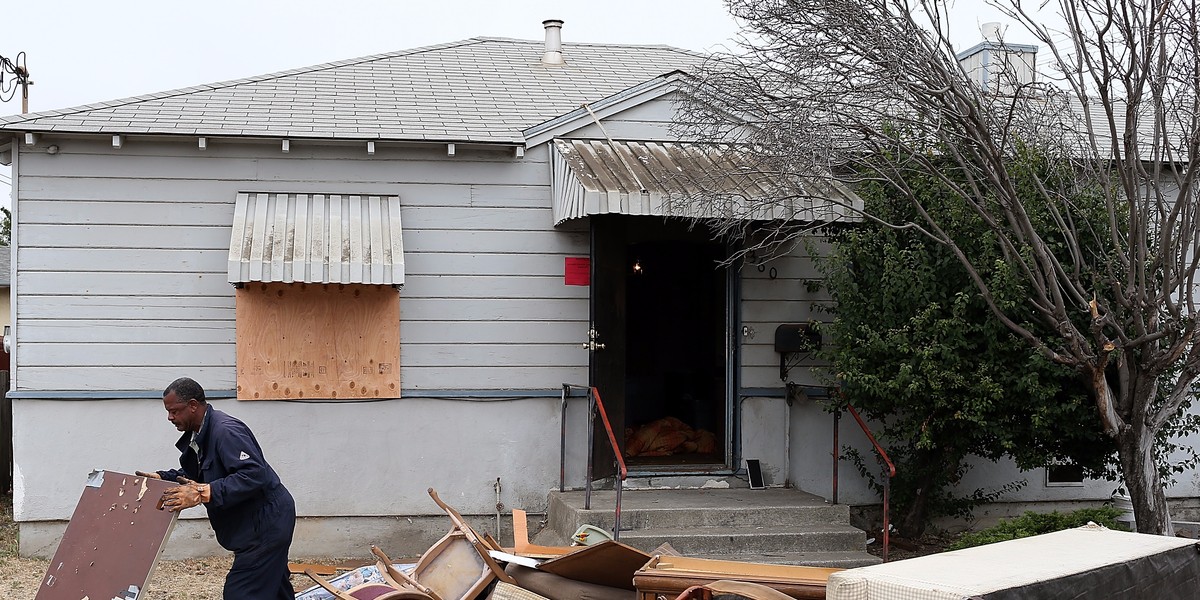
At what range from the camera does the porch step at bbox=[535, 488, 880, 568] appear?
798 cm

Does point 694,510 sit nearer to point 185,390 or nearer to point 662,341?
point 185,390

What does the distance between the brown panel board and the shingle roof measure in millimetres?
3720

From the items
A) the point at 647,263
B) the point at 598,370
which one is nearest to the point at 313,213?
the point at 598,370

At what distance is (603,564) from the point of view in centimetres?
591

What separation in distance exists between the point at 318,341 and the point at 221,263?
39.6 inches

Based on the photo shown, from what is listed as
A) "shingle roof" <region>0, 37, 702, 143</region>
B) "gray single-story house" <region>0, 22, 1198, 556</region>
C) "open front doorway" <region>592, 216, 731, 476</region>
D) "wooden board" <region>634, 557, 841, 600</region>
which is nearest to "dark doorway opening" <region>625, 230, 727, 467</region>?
"open front doorway" <region>592, 216, 731, 476</region>

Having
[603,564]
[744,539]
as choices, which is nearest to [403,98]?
[744,539]

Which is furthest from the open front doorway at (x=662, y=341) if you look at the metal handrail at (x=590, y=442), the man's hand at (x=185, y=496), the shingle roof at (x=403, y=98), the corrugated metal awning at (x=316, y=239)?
the man's hand at (x=185, y=496)

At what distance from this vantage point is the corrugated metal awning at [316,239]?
8297 mm

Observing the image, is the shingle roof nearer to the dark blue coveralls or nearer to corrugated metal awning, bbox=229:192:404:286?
corrugated metal awning, bbox=229:192:404:286

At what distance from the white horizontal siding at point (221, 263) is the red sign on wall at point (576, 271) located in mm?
59

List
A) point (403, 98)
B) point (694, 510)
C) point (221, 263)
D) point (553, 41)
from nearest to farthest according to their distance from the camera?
point (694, 510)
point (221, 263)
point (403, 98)
point (553, 41)

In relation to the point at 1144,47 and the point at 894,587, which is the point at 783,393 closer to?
the point at 1144,47

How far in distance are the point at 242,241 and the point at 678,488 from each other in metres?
4.05
